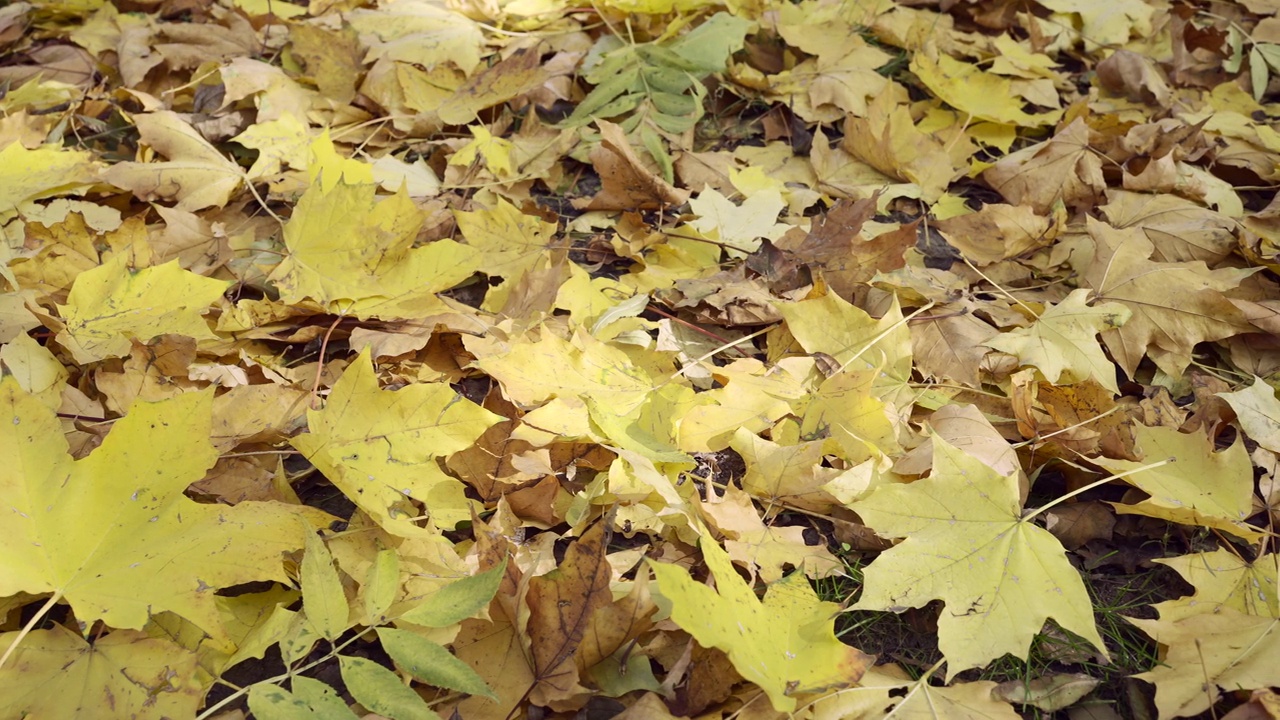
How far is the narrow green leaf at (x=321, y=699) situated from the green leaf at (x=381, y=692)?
0.02 m

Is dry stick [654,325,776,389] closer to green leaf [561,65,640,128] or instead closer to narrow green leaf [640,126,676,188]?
narrow green leaf [640,126,676,188]

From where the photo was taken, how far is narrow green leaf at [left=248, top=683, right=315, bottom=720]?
0.90 meters

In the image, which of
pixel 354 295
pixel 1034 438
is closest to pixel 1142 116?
pixel 1034 438

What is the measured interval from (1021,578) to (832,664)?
0.26 meters

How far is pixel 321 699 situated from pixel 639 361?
67 cm

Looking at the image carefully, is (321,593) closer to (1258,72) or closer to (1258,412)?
(1258,412)

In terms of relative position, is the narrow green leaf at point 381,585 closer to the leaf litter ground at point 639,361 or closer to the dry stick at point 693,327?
the leaf litter ground at point 639,361

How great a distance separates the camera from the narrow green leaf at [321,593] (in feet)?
3.16

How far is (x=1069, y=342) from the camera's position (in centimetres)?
135

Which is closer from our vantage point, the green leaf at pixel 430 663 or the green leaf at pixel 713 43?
the green leaf at pixel 430 663

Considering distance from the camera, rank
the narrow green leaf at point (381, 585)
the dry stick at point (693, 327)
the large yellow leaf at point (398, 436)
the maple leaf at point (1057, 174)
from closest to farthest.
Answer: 1. the narrow green leaf at point (381, 585)
2. the large yellow leaf at point (398, 436)
3. the dry stick at point (693, 327)
4. the maple leaf at point (1057, 174)

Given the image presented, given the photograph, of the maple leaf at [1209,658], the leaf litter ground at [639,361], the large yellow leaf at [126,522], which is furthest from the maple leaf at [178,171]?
the maple leaf at [1209,658]

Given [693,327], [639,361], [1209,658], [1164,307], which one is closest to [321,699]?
[639,361]

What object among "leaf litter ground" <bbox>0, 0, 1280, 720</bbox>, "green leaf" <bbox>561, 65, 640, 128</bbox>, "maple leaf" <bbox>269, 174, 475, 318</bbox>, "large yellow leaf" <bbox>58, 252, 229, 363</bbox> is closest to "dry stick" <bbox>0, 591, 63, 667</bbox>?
"leaf litter ground" <bbox>0, 0, 1280, 720</bbox>
